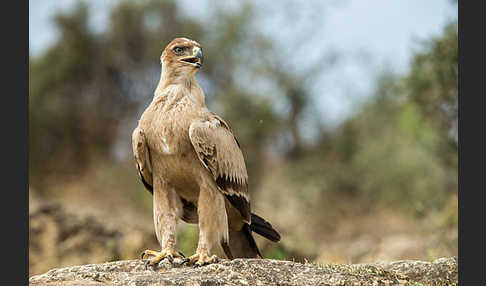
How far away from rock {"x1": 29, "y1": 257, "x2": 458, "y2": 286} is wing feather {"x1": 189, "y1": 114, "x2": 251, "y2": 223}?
3.31ft

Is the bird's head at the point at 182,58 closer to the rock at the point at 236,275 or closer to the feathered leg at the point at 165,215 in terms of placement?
the feathered leg at the point at 165,215

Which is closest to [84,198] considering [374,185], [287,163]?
[287,163]

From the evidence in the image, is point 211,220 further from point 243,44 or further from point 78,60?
point 78,60

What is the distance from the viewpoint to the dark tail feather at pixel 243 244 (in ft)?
22.3

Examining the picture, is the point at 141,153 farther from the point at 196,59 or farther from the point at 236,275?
the point at 236,275

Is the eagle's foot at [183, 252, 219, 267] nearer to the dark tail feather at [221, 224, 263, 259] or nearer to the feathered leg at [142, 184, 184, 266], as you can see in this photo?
the feathered leg at [142, 184, 184, 266]

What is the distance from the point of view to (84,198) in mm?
30812

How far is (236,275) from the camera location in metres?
5.03

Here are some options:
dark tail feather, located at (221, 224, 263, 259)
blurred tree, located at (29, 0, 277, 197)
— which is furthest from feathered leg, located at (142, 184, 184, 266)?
blurred tree, located at (29, 0, 277, 197)

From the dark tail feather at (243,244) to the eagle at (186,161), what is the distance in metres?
0.34

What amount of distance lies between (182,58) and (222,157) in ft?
3.93

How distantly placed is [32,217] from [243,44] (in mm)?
20119

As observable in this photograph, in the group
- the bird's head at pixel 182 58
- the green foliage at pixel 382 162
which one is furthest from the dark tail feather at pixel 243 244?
the green foliage at pixel 382 162

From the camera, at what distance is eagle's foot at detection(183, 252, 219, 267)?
5.56 m
